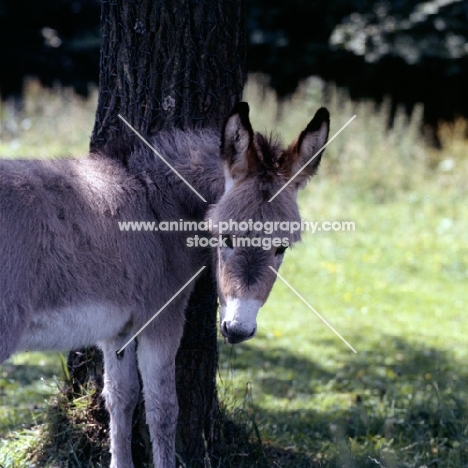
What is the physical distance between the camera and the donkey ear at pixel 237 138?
3.40m

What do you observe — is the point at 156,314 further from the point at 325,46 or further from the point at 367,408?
the point at 325,46

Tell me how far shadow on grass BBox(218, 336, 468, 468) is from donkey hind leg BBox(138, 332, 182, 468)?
0.68 meters

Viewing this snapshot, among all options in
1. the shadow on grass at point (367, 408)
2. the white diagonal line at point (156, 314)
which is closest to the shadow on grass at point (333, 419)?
the shadow on grass at point (367, 408)

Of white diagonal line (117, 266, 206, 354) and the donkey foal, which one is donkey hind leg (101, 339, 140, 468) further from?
white diagonal line (117, 266, 206, 354)

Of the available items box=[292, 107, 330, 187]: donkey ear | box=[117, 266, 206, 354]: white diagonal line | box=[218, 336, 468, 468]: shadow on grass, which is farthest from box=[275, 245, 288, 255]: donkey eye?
box=[218, 336, 468, 468]: shadow on grass

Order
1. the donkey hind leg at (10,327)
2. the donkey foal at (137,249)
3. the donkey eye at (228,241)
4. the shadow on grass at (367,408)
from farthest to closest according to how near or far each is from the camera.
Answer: the shadow on grass at (367,408), the donkey eye at (228,241), the donkey foal at (137,249), the donkey hind leg at (10,327)

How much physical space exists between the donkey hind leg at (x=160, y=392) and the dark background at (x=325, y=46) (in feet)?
42.6

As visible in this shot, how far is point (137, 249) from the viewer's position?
3.63 m

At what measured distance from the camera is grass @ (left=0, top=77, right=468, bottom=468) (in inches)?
178

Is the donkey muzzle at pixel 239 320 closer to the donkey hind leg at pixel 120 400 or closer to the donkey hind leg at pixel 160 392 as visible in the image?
the donkey hind leg at pixel 160 392

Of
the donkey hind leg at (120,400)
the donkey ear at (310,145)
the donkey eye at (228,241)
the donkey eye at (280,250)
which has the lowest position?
the donkey hind leg at (120,400)

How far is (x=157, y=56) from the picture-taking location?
403 cm

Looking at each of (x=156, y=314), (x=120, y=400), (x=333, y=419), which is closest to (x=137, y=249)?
(x=156, y=314)

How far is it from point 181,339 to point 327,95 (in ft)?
37.4
